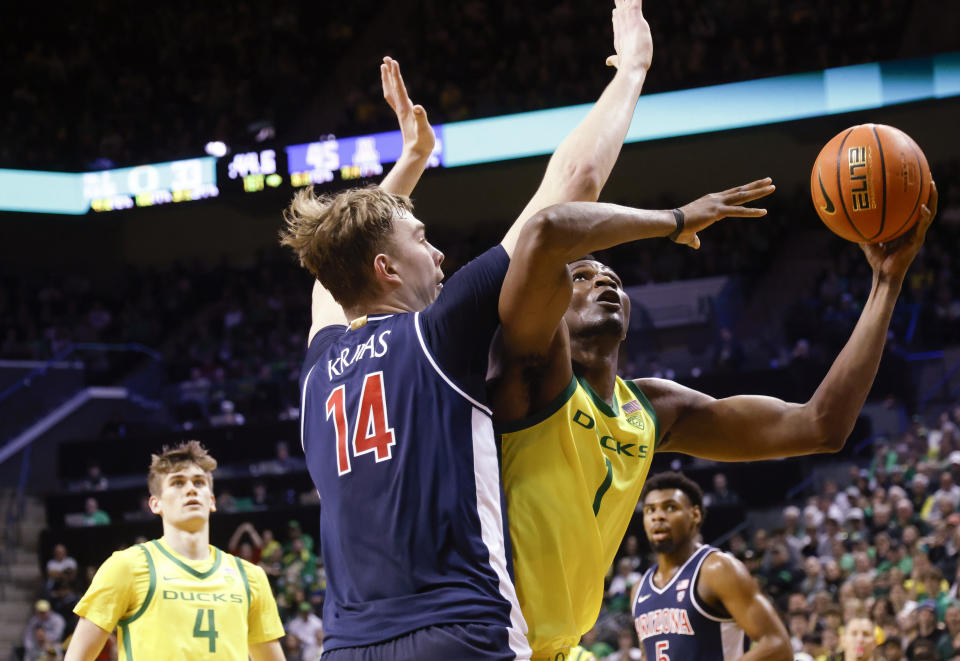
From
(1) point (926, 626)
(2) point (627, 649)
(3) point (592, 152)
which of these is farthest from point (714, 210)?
(2) point (627, 649)

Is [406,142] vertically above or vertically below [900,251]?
above

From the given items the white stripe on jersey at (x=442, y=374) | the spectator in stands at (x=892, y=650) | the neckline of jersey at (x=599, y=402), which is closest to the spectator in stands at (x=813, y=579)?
the spectator in stands at (x=892, y=650)

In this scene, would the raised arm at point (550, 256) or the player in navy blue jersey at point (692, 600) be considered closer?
the raised arm at point (550, 256)

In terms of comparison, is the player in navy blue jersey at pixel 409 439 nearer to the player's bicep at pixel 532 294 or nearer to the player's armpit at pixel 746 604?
the player's bicep at pixel 532 294

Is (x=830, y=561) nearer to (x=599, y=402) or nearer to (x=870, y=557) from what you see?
(x=870, y=557)

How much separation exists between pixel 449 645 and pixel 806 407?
4.94 ft

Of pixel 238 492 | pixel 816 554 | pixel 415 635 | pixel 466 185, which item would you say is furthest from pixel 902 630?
pixel 466 185

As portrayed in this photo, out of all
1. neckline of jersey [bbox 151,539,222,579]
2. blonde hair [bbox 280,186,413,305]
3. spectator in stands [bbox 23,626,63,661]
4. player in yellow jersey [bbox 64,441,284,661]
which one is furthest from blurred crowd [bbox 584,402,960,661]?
blonde hair [bbox 280,186,413,305]

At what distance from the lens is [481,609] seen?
241 cm

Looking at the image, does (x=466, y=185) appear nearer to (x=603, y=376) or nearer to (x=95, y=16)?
(x=95, y=16)

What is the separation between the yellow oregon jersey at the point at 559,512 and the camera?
279 centimetres

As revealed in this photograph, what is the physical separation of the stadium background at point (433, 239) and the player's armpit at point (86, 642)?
6207mm

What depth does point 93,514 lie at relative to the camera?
583 inches

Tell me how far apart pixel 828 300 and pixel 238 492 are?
27.7ft
